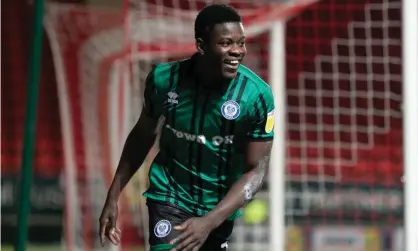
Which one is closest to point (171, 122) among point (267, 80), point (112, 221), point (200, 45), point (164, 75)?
point (164, 75)

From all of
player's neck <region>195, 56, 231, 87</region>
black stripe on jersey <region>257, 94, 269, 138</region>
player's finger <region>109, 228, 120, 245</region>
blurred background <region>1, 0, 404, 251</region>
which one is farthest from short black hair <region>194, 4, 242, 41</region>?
blurred background <region>1, 0, 404, 251</region>

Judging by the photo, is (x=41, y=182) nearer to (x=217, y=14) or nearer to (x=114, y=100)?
(x=114, y=100)

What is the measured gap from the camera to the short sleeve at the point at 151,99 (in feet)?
17.2

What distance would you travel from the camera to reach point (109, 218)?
520cm

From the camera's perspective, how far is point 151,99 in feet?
17.2

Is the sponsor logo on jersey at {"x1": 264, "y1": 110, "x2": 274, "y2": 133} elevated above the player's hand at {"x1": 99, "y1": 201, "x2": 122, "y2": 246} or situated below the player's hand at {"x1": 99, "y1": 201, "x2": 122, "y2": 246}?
above

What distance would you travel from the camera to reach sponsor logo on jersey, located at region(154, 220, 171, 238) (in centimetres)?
518

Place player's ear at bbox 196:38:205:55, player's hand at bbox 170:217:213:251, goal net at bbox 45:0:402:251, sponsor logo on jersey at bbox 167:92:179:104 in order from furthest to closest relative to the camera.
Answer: goal net at bbox 45:0:402:251
sponsor logo on jersey at bbox 167:92:179:104
player's ear at bbox 196:38:205:55
player's hand at bbox 170:217:213:251

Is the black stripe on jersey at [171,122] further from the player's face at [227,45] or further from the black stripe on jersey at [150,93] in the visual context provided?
the player's face at [227,45]

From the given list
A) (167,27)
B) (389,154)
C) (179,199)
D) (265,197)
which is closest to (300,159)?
(265,197)

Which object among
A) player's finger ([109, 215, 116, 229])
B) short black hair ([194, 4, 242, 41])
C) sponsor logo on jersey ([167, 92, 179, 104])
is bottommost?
player's finger ([109, 215, 116, 229])

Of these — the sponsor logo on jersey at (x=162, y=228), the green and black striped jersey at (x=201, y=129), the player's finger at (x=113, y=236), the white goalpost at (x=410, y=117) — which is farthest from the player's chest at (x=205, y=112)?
the white goalpost at (x=410, y=117)

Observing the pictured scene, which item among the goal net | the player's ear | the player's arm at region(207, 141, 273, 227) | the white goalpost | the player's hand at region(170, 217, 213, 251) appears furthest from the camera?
the goal net

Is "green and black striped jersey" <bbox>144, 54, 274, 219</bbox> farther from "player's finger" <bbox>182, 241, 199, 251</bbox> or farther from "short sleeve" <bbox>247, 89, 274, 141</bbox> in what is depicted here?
"player's finger" <bbox>182, 241, 199, 251</bbox>
